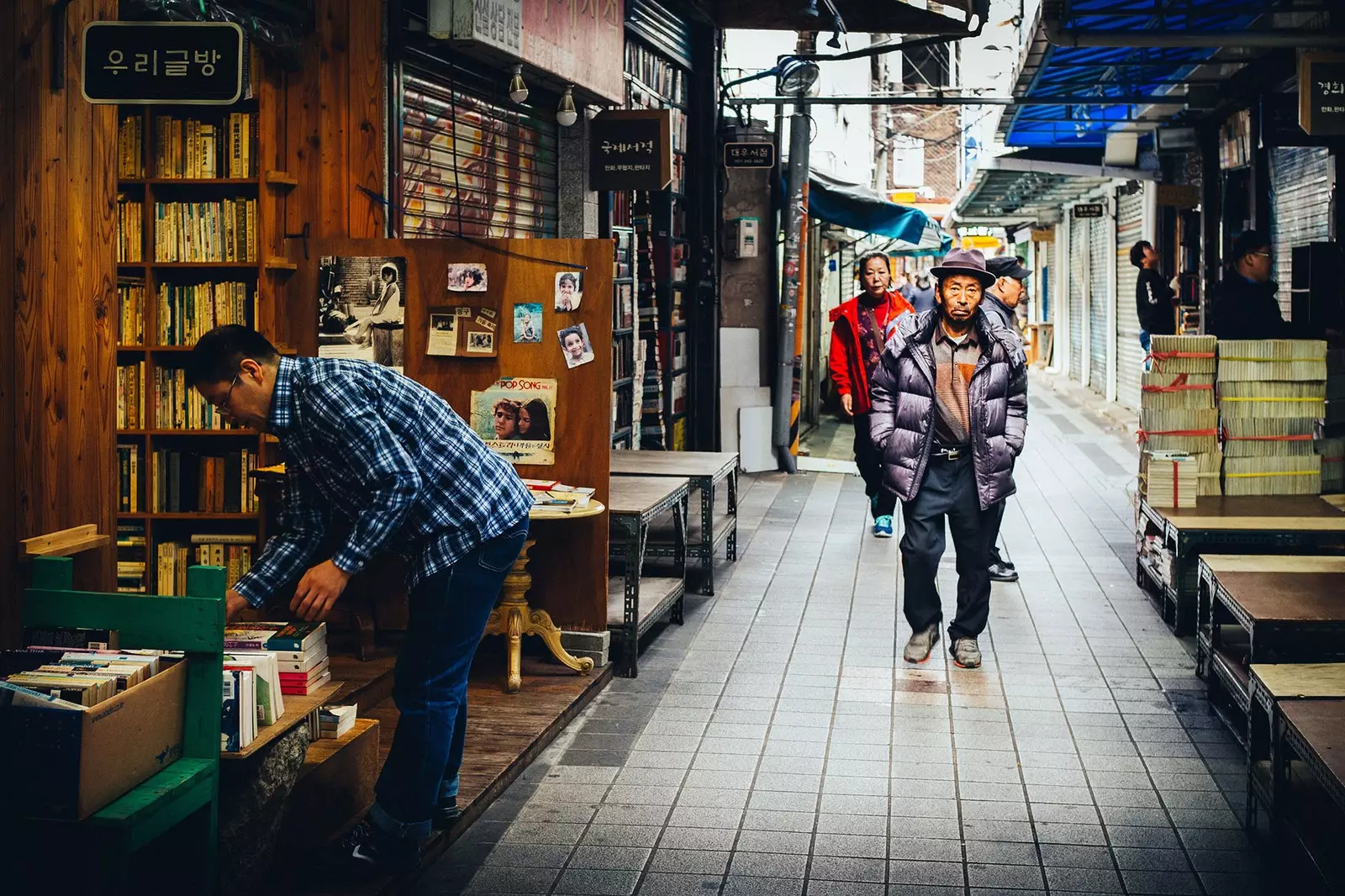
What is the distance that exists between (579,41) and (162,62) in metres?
4.86

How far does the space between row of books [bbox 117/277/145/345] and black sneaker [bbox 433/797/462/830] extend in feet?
11.8

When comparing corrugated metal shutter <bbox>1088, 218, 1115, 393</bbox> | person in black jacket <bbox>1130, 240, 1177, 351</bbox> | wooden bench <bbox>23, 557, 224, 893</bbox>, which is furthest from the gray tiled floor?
corrugated metal shutter <bbox>1088, 218, 1115, 393</bbox>

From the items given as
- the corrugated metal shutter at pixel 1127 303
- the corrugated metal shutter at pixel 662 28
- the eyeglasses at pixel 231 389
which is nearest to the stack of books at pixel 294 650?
the eyeglasses at pixel 231 389

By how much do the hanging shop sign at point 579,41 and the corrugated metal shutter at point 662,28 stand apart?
46.4 inches

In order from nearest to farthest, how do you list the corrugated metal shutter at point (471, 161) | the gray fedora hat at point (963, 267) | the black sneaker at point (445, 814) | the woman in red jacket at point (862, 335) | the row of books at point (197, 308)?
1. the black sneaker at point (445, 814)
2. the gray fedora hat at point (963, 267)
3. the row of books at point (197, 308)
4. the corrugated metal shutter at point (471, 161)
5. the woman in red jacket at point (862, 335)

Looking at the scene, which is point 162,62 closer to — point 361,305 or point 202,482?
point 361,305

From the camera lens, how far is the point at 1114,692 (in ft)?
22.2

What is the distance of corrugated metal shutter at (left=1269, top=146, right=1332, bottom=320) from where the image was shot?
455 inches

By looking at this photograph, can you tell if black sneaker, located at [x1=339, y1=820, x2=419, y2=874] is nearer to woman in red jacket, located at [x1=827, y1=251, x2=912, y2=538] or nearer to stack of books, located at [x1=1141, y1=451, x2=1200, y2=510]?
stack of books, located at [x1=1141, y1=451, x2=1200, y2=510]

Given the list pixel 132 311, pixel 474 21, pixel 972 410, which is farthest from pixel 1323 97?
pixel 132 311

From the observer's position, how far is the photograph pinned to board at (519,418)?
6.65 metres

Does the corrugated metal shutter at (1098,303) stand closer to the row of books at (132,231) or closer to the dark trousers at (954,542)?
the dark trousers at (954,542)

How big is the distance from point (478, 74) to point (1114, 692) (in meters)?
4.89

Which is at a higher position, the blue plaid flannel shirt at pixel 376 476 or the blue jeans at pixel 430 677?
the blue plaid flannel shirt at pixel 376 476
